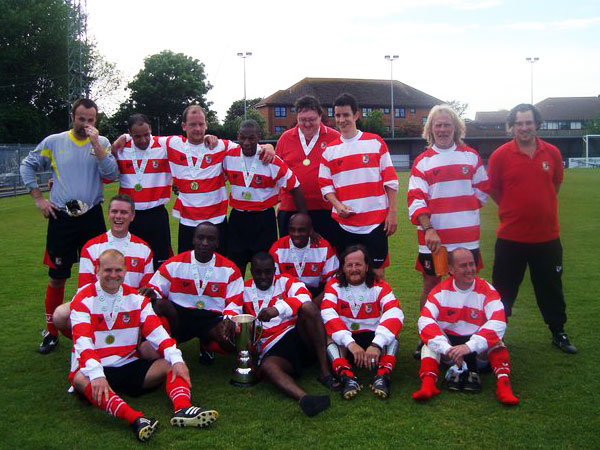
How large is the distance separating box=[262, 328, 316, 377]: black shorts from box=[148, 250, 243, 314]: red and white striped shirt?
582 millimetres

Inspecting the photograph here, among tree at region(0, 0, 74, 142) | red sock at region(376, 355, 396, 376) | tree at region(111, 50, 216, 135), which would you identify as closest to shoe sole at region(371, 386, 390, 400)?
red sock at region(376, 355, 396, 376)

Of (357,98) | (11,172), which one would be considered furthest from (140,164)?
(357,98)

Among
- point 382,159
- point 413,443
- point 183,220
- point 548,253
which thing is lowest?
point 413,443

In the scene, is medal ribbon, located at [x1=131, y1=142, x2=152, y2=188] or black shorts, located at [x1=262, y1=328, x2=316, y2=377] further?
medal ribbon, located at [x1=131, y1=142, x2=152, y2=188]

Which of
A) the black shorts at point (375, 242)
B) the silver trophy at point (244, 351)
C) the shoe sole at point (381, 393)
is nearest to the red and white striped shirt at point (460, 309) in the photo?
the shoe sole at point (381, 393)

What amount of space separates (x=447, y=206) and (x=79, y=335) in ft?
9.95

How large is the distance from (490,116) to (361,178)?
8142 cm

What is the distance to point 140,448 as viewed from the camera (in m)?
3.60

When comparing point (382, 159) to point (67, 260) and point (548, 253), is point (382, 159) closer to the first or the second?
point (548, 253)

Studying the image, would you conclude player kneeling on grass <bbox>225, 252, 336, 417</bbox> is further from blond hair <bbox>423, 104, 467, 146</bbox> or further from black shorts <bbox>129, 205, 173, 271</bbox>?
blond hair <bbox>423, 104, 467, 146</bbox>

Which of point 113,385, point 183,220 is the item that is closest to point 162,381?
point 113,385

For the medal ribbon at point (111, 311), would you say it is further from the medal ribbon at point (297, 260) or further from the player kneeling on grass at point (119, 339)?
the medal ribbon at point (297, 260)

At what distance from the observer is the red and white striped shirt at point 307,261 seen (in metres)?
5.39

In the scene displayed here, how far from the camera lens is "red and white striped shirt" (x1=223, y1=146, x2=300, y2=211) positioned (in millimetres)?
5605
